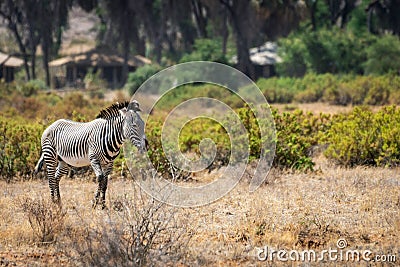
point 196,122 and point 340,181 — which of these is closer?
point 340,181

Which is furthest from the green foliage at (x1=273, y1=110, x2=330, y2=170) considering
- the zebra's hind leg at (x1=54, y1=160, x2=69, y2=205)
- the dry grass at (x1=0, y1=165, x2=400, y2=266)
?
the zebra's hind leg at (x1=54, y1=160, x2=69, y2=205)

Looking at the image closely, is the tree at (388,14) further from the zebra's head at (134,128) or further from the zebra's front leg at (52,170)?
the zebra's head at (134,128)

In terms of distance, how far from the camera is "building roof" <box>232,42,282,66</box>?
45.4 meters

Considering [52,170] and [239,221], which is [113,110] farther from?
[239,221]

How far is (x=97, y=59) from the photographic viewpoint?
147 feet

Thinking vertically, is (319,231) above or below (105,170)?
below

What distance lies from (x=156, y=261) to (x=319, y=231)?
2.25 meters

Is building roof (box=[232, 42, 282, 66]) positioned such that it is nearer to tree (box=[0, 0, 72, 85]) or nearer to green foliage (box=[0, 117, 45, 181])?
tree (box=[0, 0, 72, 85])

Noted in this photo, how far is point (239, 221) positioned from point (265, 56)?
3887cm

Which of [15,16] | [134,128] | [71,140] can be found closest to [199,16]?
[15,16]

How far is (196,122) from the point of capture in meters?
15.2

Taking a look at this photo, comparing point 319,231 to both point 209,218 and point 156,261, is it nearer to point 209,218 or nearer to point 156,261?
point 209,218

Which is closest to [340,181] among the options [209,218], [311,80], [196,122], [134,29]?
[209,218]

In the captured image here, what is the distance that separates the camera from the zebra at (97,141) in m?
8.33
